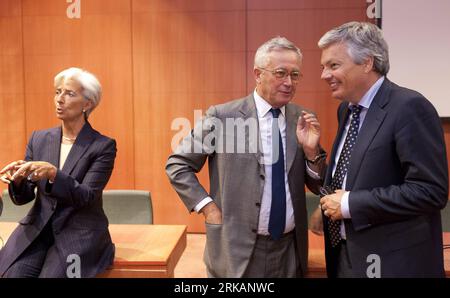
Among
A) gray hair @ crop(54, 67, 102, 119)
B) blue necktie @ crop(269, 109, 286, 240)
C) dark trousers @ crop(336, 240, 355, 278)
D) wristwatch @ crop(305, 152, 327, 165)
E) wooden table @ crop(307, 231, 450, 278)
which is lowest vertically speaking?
wooden table @ crop(307, 231, 450, 278)

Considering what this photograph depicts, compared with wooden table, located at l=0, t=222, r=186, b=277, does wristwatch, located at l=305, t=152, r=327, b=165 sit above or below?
above

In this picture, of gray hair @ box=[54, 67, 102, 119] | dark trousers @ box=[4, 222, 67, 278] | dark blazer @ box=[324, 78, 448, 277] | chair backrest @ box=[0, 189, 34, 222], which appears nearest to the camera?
dark blazer @ box=[324, 78, 448, 277]

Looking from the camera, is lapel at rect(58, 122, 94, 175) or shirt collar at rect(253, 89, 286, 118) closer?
shirt collar at rect(253, 89, 286, 118)

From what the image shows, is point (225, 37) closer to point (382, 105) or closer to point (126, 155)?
point (126, 155)

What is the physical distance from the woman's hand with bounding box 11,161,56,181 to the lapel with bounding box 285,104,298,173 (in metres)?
0.99

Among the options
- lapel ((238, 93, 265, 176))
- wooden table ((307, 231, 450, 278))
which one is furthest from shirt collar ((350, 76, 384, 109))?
wooden table ((307, 231, 450, 278))

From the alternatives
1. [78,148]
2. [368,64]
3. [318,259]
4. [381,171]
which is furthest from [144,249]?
[368,64]

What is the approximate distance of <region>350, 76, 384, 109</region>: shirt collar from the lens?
168cm

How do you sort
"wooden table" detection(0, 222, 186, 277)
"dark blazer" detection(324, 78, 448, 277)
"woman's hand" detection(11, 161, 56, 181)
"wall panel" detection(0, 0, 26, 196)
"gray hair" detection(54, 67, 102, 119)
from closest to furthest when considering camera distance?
"dark blazer" detection(324, 78, 448, 277) < "woman's hand" detection(11, 161, 56, 181) < "wooden table" detection(0, 222, 186, 277) < "gray hair" detection(54, 67, 102, 119) < "wall panel" detection(0, 0, 26, 196)

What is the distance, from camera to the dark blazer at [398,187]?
149 centimetres

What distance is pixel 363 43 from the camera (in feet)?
5.39

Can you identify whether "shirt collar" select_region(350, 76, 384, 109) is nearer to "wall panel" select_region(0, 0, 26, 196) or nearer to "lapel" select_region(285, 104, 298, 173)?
"lapel" select_region(285, 104, 298, 173)

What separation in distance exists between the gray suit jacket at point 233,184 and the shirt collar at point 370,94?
0.37 metres

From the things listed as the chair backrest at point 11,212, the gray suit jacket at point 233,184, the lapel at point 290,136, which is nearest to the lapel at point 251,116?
the gray suit jacket at point 233,184
